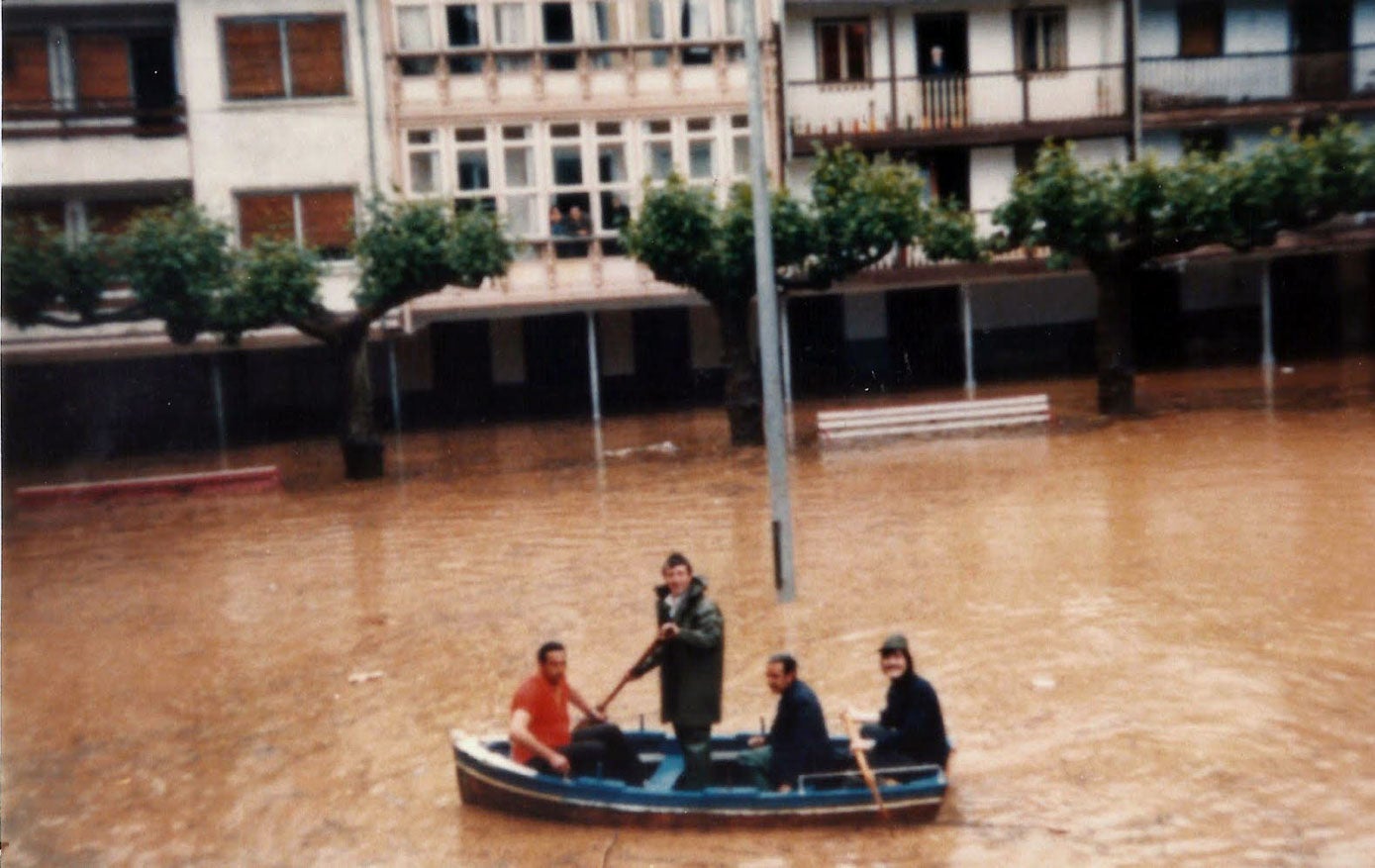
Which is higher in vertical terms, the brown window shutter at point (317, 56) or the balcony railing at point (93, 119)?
the brown window shutter at point (317, 56)

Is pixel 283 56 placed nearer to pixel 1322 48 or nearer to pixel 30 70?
pixel 30 70

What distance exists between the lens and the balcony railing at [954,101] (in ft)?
107

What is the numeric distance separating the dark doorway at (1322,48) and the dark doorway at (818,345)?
11.8m

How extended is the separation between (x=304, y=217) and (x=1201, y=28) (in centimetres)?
2091

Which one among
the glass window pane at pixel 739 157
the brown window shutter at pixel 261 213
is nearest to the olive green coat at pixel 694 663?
the brown window shutter at pixel 261 213

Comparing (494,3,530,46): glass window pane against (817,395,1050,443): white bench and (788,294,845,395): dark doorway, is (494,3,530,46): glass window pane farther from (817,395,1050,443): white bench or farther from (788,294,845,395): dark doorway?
(817,395,1050,443): white bench

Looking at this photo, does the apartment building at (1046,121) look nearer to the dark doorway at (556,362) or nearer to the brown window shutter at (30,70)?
the dark doorway at (556,362)

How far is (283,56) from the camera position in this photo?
29031mm

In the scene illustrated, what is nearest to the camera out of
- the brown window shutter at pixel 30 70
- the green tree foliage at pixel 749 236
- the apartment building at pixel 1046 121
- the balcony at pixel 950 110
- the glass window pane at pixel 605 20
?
the green tree foliage at pixel 749 236

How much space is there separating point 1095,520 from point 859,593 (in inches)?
162

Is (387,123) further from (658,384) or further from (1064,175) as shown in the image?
(1064,175)

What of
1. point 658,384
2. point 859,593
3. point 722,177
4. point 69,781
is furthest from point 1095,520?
point 658,384

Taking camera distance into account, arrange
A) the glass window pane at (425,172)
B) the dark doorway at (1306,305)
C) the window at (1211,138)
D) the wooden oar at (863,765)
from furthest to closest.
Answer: the dark doorway at (1306,305), the window at (1211,138), the glass window pane at (425,172), the wooden oar at (863,765)

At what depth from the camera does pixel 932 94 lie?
32.8 meters
